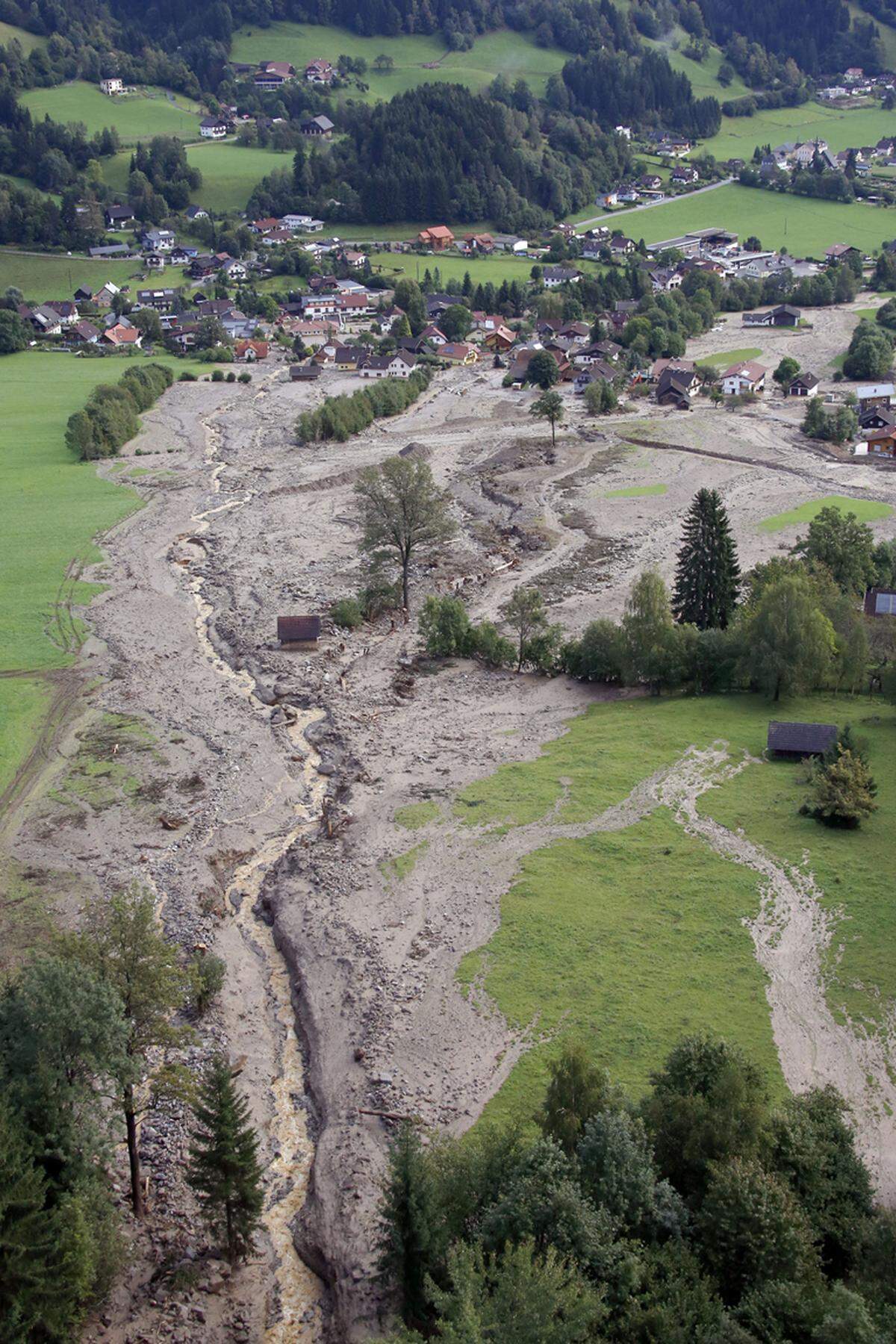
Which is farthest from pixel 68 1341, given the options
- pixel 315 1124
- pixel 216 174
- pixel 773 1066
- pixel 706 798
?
pixel 216 174

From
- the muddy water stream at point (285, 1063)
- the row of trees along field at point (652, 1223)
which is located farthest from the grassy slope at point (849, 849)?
the muddy water stream at point (285, 1063)

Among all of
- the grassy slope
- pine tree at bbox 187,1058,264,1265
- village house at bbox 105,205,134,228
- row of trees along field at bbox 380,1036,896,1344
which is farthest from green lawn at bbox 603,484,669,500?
village house at bbox 105,205,134,228

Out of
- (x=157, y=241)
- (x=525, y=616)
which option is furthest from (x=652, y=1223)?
(x=157, y=241)

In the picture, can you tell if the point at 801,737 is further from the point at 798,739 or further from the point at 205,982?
the point at 205,982

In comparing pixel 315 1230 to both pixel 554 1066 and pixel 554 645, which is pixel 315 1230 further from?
pixel 554 645

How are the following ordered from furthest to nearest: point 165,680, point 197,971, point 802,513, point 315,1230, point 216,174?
point 216,174
point 802,513
point 165,680
point 197,971
point 315,1230

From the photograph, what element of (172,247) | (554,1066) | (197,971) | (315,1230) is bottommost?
(315,1230)

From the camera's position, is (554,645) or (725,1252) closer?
(725,1252)
